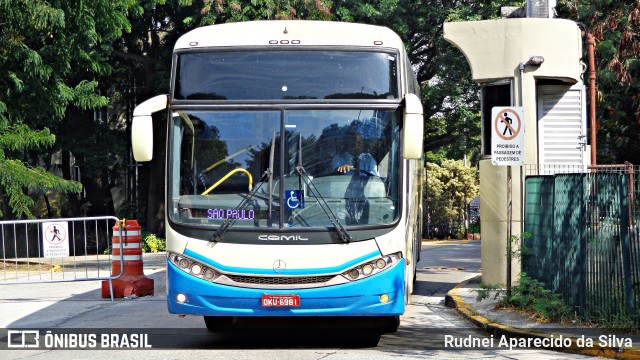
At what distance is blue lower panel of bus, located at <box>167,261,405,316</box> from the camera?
10492 millimetres

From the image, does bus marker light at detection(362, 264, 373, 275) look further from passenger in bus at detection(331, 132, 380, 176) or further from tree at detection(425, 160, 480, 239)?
tree at detection(425, 160, 480, 239)

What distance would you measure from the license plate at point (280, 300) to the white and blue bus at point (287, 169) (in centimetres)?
1

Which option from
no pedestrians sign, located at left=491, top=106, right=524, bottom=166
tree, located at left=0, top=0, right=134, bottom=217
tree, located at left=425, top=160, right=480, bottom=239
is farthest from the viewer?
tree, located at left=425, top=160, right=480, bottom=239

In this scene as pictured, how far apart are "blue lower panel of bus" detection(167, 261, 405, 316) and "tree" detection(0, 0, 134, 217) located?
13.8 metres

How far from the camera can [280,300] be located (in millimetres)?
10469

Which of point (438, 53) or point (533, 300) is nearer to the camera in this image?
point (533, 300)

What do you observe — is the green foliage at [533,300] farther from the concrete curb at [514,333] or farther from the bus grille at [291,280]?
the bus grille at [291,280]

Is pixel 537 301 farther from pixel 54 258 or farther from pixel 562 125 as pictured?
pixel 54 258

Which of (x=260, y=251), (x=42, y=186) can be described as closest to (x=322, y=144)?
(x=260, y=251)

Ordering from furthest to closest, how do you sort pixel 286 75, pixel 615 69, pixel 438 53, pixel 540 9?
pixel 438 53
pixel 615 69
pixel 540 9
pixel 286 75

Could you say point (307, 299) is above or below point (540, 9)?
below

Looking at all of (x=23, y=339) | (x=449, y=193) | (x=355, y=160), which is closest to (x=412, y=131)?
(x=355, y=160)

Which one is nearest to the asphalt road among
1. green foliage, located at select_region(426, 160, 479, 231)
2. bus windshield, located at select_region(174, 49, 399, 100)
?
bus windshield, located at select_region(174, 49, 399, 100)

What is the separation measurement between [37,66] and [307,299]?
1598 cm
